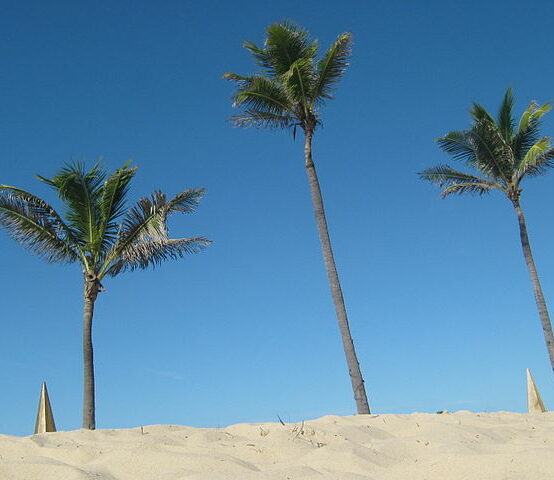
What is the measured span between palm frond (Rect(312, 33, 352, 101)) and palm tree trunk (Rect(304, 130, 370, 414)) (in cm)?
110

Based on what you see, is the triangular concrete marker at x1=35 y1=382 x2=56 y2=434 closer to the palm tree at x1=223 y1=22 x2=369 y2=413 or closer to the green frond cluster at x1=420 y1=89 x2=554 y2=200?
the palm tree at x1=223 y1=22 x2=369 y2=413

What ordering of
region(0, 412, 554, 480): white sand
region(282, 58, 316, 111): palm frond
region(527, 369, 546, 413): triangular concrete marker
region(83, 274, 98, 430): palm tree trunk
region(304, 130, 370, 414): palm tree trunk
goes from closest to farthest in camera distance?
1. region(0, 412, 554, 480): white sand
2. region(304, 130, 370, 414): palm tree trunk
3. region(83, 274, 98, 430): palm tree trunk
4. region(282, 58, 316, 111): palm frond
5. region(527, 369, 546, 413): triangular concrete marker

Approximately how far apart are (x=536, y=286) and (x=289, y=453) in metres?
15.2

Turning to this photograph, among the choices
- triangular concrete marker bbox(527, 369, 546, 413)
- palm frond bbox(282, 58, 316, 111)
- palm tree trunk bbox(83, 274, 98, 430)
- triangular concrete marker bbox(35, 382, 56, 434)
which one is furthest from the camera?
triangular concrete marker bbox(527, 369, 546, 413)

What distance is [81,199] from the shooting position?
14.0 metres

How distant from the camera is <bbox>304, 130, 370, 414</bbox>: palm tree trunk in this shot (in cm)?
1184

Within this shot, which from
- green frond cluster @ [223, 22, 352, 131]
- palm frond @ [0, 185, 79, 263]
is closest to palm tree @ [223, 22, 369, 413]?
green frond cluster @ [223, 22, 352, 131]

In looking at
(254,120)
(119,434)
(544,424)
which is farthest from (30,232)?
(544,424)

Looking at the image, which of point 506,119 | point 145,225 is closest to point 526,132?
point 506,119

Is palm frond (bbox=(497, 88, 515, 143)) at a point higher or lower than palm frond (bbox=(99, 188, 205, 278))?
higher

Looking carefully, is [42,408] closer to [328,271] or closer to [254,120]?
[328,271]

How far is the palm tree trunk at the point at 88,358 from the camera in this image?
12.2 metres

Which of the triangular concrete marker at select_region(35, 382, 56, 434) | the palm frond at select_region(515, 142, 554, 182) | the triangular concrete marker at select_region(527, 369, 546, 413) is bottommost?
the triangular concrete marker at select_region(527, 369, 546, 413)

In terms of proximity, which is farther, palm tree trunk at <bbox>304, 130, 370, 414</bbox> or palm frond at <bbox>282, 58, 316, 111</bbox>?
palm frond at <bbox>282, 58, 316, 111</bbox>
